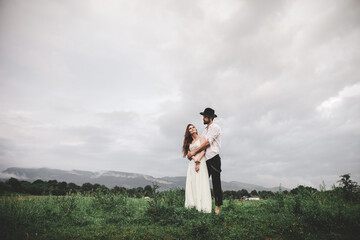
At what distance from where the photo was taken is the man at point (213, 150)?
641 centimetres

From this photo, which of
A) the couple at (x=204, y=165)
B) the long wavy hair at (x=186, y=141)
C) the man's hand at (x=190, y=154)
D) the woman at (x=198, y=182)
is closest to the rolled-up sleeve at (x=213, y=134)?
the couple at (x=204, y=165)

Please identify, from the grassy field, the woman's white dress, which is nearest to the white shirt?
the woman's white dress

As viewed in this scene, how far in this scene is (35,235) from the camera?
13.9 ft

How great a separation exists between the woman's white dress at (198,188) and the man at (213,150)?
21cm

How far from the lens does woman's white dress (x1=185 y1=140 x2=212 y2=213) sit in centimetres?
669

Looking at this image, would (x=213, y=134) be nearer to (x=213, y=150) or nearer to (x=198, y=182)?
(x=213, y=150)

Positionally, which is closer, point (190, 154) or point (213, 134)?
point (213, 134)

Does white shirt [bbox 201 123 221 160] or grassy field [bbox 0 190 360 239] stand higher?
white shirt [bbox 201 123 221 160]

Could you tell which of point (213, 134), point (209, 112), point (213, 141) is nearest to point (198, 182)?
point (213, 141)

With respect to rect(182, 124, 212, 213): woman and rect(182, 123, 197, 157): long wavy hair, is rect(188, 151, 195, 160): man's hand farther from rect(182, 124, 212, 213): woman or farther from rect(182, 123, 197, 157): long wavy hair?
rect(182, 123, 197, 157): long wavy hair

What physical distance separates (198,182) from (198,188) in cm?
20

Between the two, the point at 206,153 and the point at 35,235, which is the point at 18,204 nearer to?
the point at 35,235

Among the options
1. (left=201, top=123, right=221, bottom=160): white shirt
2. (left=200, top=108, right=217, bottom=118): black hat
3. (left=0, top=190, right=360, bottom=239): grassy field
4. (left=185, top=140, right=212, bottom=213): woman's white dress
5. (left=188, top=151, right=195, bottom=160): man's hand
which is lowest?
(left=0, top=190, right=360, bottom=239): grassy field

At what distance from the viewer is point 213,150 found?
21.7 ft
